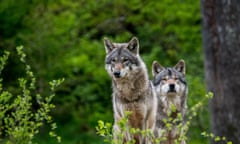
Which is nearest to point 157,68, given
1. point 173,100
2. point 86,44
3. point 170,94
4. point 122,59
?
point 170,94

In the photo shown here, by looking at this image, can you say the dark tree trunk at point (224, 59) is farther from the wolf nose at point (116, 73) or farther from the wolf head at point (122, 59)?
the wolf nose at point (116, 73)

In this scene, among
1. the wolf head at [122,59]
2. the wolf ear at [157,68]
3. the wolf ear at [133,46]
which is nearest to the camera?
the wolf head at [122,59]

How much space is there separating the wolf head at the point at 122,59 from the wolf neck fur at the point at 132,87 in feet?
0.28

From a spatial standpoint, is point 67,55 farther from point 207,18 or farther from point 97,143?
point 207,18

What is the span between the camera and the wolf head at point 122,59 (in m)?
10.9

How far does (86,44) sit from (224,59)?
879 centimetres

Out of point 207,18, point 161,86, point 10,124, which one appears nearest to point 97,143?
point 207,18

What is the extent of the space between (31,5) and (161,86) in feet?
32.7

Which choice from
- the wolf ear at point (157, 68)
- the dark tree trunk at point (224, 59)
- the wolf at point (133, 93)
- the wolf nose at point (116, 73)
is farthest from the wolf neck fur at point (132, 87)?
the dark tree trunk at point (224, 59)

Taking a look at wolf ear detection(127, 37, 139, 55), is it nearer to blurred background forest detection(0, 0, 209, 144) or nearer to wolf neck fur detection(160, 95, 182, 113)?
wolf neck fur detection(160, 95, 182, 113)

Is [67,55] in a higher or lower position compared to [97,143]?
higher

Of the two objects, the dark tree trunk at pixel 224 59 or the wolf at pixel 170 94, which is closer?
the wolf at pixel 170 94

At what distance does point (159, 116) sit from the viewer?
1117 cm

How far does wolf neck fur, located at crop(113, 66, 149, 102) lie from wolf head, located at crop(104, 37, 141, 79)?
9 centimetres
